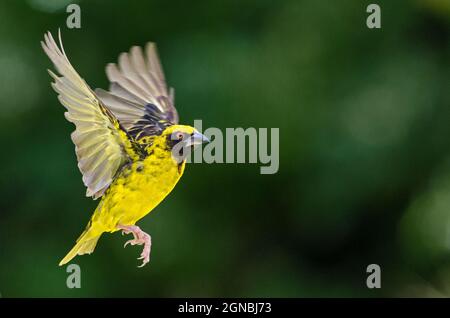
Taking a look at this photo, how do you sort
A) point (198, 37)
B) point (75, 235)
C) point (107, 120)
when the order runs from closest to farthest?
point (107, 120), point (75, 235), point (198, 37)

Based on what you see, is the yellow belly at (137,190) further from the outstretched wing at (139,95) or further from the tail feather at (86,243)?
the outstretched wing at (139,95)

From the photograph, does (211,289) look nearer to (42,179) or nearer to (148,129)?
(42,179)

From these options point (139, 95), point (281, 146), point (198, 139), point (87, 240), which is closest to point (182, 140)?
point (198, 139)

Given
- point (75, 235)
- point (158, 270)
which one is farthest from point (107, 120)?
point (158, 270)

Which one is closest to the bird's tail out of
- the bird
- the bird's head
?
the bird

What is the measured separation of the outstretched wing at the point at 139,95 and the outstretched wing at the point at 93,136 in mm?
152

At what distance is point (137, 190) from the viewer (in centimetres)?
78

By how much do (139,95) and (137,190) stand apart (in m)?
0.31

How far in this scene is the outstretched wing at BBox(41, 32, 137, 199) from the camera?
74 cm

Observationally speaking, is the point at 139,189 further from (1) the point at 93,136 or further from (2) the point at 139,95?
(2) the point at 139,95

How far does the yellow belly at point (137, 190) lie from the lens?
78 cm

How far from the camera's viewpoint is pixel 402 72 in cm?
243

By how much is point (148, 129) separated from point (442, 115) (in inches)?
66.6

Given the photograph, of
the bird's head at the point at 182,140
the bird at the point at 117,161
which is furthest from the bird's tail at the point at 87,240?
the bird's head at the point at 182,140
